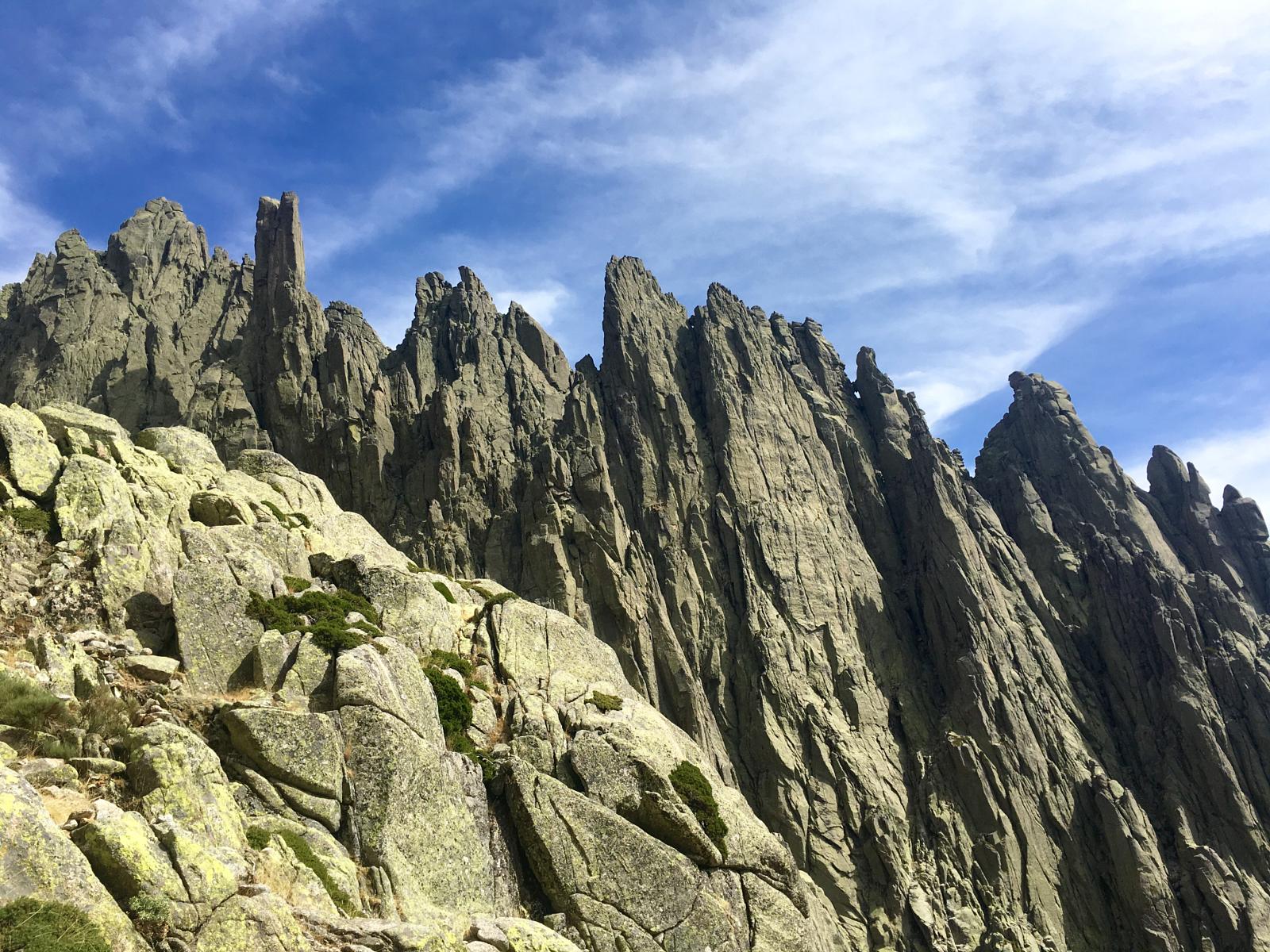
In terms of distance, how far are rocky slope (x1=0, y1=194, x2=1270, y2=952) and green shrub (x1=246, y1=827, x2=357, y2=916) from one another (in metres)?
23.2

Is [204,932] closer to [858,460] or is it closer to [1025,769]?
[1025,769]

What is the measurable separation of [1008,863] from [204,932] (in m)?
70.3

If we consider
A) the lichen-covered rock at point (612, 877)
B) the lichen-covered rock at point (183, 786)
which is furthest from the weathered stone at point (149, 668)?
the lichen-covered rock at point (612, 877)

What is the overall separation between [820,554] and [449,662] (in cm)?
6169

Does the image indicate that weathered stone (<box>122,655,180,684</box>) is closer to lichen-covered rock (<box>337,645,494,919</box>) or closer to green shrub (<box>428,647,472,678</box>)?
lichen-covered rock (<box>337,645,494,919</box>)

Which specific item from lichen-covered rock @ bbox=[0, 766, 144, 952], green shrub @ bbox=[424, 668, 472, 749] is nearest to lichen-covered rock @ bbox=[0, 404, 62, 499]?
green shrub @ bbox=[424, 668, 472, 749]

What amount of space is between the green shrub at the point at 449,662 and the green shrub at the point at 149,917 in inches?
765

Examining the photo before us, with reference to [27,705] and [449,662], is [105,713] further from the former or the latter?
[449,662]

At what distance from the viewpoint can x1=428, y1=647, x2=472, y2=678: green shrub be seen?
3524 centimetres

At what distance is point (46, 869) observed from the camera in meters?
14.3

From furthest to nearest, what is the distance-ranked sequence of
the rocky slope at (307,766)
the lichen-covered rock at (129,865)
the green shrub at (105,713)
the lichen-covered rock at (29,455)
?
the lichen-covered rock at (29,455) < the green shrub at (105,713) < the rocky slope at (307,766) < the lichen-covered rock at (129,865)

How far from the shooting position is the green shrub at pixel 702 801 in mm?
31609

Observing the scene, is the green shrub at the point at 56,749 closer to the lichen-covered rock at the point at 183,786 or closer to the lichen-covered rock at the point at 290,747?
the lichen-covered rock at the point at 183,786

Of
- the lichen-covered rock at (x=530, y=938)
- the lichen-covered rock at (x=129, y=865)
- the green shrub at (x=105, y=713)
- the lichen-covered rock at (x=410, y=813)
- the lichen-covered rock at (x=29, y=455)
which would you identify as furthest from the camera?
the lichen-covered rock at (x=29, y=455)
